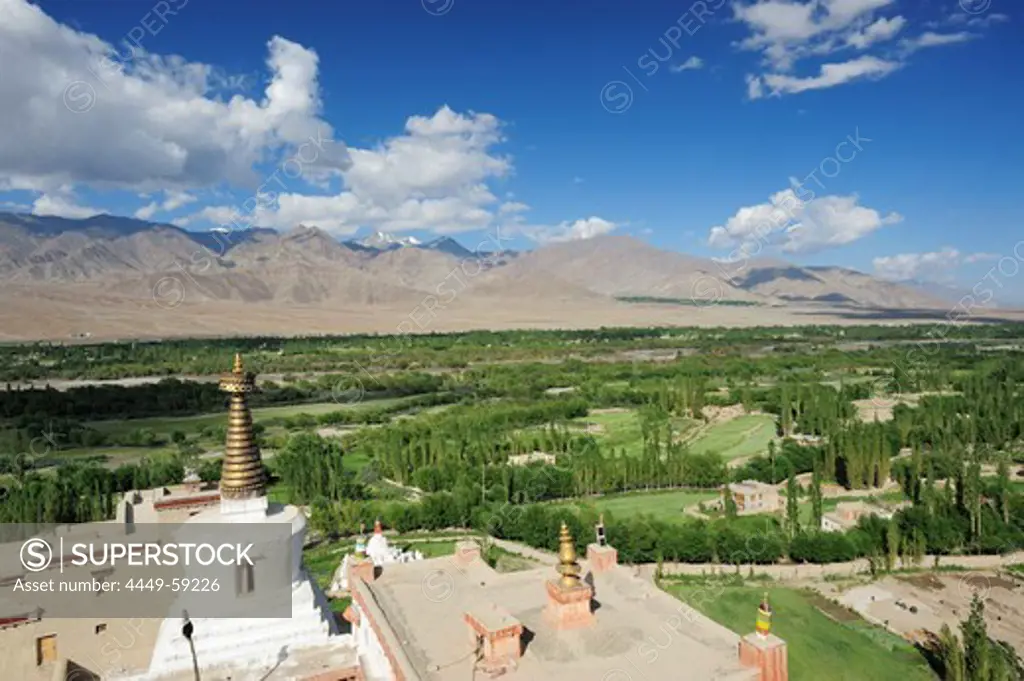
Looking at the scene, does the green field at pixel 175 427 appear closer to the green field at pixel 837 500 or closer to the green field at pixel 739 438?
the green field at pixel 739 438

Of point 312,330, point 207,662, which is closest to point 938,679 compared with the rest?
point 207,662

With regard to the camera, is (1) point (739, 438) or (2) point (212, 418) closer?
(1) point (739, 438)

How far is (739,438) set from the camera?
66.3 metres

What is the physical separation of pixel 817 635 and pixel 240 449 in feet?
78.8

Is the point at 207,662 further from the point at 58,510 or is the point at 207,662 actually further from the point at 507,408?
the point at 507,408

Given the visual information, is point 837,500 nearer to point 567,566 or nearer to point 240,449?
point 567,566

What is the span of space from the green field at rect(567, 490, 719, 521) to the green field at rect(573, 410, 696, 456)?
9.84 metres

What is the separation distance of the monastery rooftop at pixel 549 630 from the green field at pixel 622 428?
4366 centimetres

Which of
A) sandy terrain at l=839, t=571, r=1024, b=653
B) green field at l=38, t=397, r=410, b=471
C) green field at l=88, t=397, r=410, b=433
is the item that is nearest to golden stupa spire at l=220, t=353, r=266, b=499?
sandy terrain at l=839, t=571, r=1024, b=653

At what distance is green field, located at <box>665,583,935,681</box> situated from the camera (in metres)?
26.3

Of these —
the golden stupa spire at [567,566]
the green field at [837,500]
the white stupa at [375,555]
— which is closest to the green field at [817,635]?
the white stupa at [375,555]

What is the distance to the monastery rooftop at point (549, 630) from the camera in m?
12.7

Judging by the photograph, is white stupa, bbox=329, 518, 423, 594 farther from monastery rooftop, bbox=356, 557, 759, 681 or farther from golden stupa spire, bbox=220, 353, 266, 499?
golden stupa spire, bbox=220, 353, 266, 499

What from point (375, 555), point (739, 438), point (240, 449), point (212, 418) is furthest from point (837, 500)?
point (212, 418)
